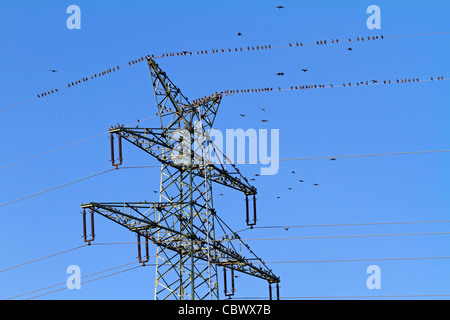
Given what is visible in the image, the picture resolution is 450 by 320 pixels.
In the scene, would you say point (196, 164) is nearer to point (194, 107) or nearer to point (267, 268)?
point (194, 107)

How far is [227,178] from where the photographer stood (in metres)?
66.2

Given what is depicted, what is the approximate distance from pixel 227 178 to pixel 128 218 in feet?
27.8

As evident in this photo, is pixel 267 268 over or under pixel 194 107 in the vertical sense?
under
